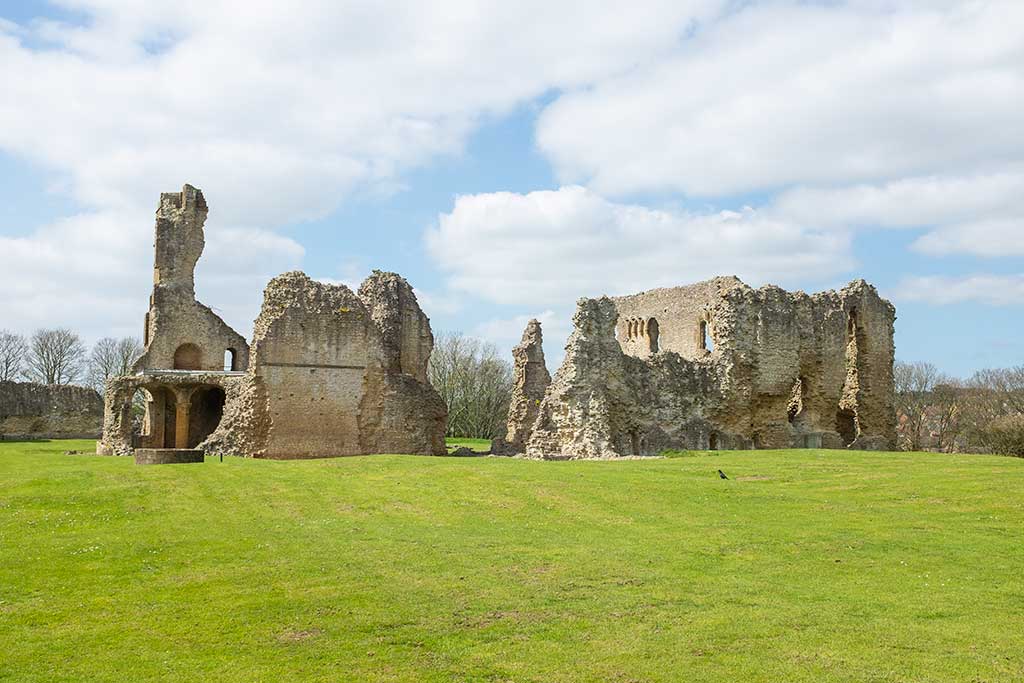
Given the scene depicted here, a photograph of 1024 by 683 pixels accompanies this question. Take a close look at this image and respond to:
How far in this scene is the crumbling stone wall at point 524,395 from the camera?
32.0 meters

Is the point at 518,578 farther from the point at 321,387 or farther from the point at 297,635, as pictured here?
the point at 321,387

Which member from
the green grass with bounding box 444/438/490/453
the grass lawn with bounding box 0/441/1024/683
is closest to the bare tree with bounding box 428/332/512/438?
the green grass with bounding box 444/438/490/453

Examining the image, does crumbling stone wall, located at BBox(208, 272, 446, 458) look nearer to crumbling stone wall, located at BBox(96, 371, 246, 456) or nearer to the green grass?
crumbling stone wall, located at BBox(96, 371, 246, 456)

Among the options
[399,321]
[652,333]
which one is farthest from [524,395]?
[652,333]

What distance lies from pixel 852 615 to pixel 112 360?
236 ft

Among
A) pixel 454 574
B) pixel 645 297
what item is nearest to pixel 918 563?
pixel 454 574

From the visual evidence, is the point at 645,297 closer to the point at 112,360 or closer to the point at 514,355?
the point at 514,355

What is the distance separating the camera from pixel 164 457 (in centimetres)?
2158

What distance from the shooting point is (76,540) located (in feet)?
38.7

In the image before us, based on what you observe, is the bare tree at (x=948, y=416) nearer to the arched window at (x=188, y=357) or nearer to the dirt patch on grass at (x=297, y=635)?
the arched window at (x=188, y=357)

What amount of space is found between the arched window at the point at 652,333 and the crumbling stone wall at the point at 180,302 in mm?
19891

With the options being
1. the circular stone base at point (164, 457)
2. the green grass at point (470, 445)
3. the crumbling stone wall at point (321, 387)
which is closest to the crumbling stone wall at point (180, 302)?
the green grass at point (470, 445)

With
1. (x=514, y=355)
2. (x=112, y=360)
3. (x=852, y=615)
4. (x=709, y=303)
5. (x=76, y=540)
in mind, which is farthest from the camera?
(x=112, y=360)

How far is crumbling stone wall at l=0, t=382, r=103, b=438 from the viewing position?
159ft
